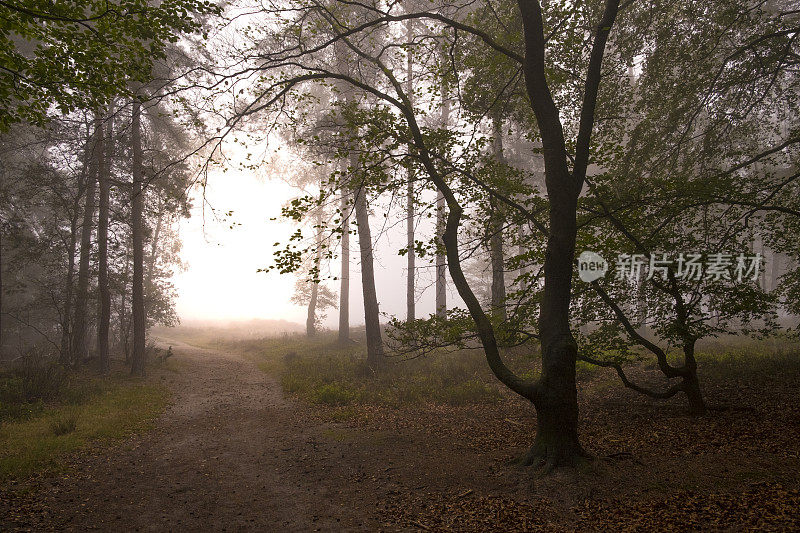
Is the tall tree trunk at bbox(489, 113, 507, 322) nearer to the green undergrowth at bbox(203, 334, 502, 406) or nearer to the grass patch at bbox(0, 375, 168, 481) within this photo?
the green undergrowth at bbox(203, 334, 502, 406)

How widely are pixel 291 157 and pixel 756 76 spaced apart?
17911 mm

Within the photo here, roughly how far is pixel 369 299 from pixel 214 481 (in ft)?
30.3

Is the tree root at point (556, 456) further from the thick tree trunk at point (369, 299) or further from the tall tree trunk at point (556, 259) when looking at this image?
the thick tree trunk at point (369, 299)

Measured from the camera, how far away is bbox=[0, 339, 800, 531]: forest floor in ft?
17.0

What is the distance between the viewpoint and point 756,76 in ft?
30.2

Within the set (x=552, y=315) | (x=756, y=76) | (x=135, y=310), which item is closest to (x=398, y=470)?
(x=552, y=315)

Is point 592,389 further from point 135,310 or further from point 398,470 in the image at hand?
point 135,310

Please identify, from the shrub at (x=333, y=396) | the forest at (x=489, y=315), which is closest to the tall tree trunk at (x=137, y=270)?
the forest at (x=489, y=315)

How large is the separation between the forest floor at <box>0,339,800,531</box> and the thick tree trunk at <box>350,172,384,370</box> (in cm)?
453

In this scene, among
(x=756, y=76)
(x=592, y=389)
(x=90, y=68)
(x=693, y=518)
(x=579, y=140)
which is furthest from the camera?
(x=592, y=389)

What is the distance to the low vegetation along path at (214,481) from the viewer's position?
5582 mm

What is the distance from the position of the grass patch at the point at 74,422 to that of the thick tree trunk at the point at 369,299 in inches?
259

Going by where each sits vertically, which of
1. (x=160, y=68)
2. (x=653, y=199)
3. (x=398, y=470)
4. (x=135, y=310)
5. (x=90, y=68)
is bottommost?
(x=398, y=470)

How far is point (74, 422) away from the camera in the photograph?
8930 millimetres
